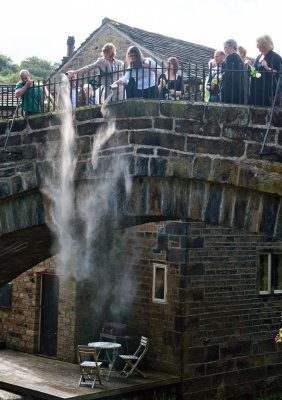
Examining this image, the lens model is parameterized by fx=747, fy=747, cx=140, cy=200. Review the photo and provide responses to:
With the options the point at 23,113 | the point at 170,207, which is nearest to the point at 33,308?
the point at 23,113

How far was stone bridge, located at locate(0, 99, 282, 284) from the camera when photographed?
6.38 metres

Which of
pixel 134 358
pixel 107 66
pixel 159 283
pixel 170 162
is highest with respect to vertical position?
pixel 107 66

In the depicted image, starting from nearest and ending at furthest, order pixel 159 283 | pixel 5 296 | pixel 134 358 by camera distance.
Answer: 1. pixel 134 358
2. pixel 159 283
3. pixel 5 296

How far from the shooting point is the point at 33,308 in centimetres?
1705

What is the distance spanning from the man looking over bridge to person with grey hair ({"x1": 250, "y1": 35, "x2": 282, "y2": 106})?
2678 mm

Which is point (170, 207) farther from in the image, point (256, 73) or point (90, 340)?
point (90, 340)

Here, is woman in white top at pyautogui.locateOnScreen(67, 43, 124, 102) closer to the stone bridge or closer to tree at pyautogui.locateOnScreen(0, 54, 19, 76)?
the stone bridge

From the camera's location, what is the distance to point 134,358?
14.5m

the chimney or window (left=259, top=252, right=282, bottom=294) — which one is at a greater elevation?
the chimney

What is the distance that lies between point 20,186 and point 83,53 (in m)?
12.1

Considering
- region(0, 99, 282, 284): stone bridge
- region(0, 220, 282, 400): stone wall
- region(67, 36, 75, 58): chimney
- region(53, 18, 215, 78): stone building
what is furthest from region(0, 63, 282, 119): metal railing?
region(67, 36, 75, 58): chimney

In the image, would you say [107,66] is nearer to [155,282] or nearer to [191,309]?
[191,309]

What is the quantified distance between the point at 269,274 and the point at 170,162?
34.1ft

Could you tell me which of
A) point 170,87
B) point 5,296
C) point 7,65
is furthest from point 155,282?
point 7,65
